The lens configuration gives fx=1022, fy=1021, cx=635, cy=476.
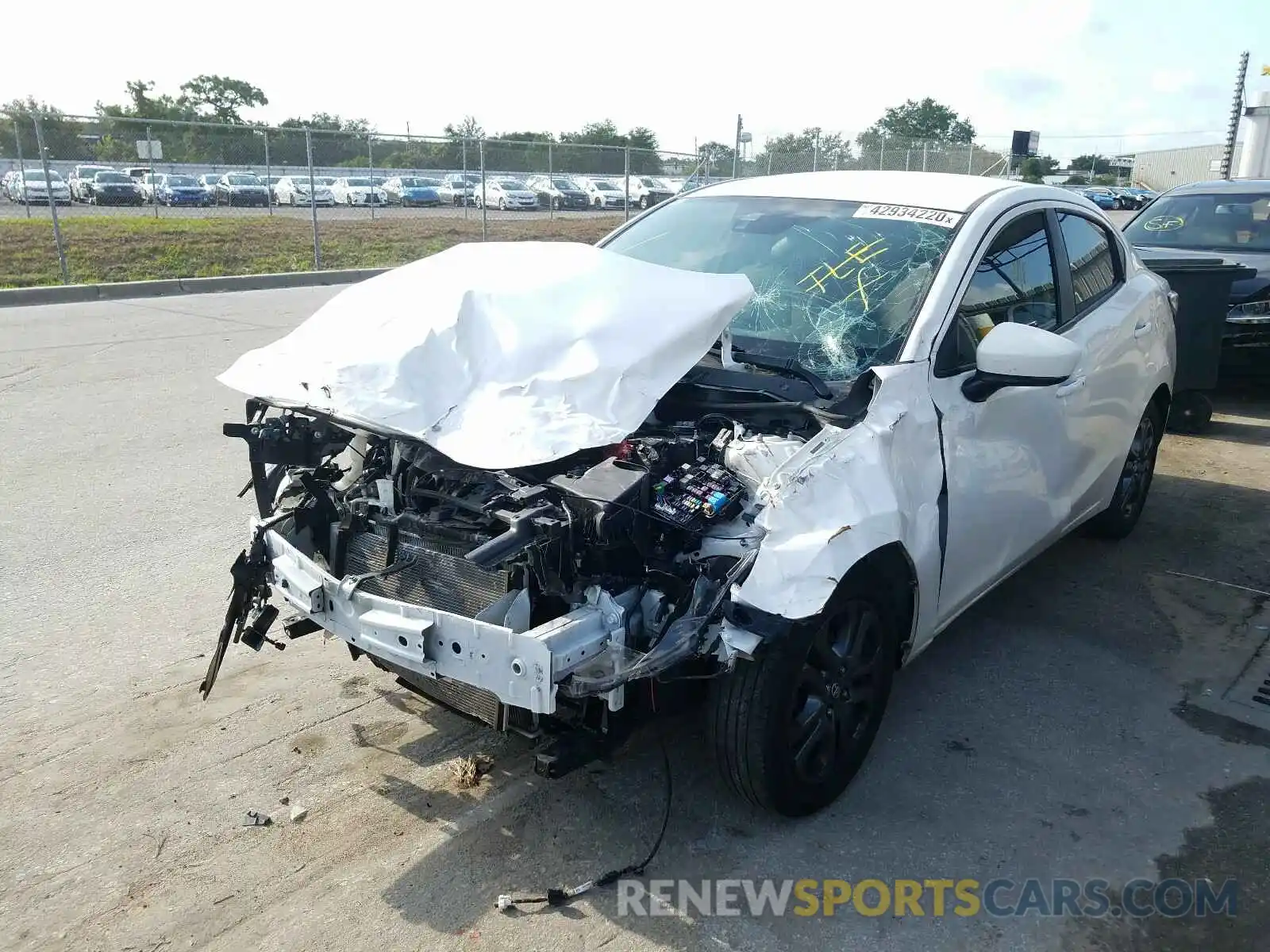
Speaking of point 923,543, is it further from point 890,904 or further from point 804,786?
point 890,904

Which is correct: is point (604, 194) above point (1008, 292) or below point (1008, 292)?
above

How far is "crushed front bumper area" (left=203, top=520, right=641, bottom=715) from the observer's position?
8.37ft

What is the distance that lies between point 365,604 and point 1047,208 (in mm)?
3394

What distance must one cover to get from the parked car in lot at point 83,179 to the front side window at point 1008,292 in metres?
20.4

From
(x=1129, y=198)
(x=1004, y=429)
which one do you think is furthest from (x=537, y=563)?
(x=1129, y=198)

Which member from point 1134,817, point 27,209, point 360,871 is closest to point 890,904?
point 1134,817

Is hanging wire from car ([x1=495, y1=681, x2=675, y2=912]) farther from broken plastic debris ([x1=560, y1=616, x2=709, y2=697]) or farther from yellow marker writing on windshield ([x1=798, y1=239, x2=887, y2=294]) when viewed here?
yellow marker writing on windshield ([x1=798, y1=239, x2=887, y2=294])

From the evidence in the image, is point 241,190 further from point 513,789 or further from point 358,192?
point 513,789

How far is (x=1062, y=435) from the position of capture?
14.1 ft

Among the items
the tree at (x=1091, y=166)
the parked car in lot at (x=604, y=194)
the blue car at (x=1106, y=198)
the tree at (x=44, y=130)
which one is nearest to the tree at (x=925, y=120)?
the tree at (x=1091, y=166)

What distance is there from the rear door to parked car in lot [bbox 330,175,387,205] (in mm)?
22887

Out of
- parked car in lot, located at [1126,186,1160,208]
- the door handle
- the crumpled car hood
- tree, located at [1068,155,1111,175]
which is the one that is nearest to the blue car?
parked car in lot, located at [1126,186,1160,208]

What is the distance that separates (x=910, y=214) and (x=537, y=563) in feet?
7.19

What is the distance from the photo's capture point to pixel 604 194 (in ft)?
91.4
